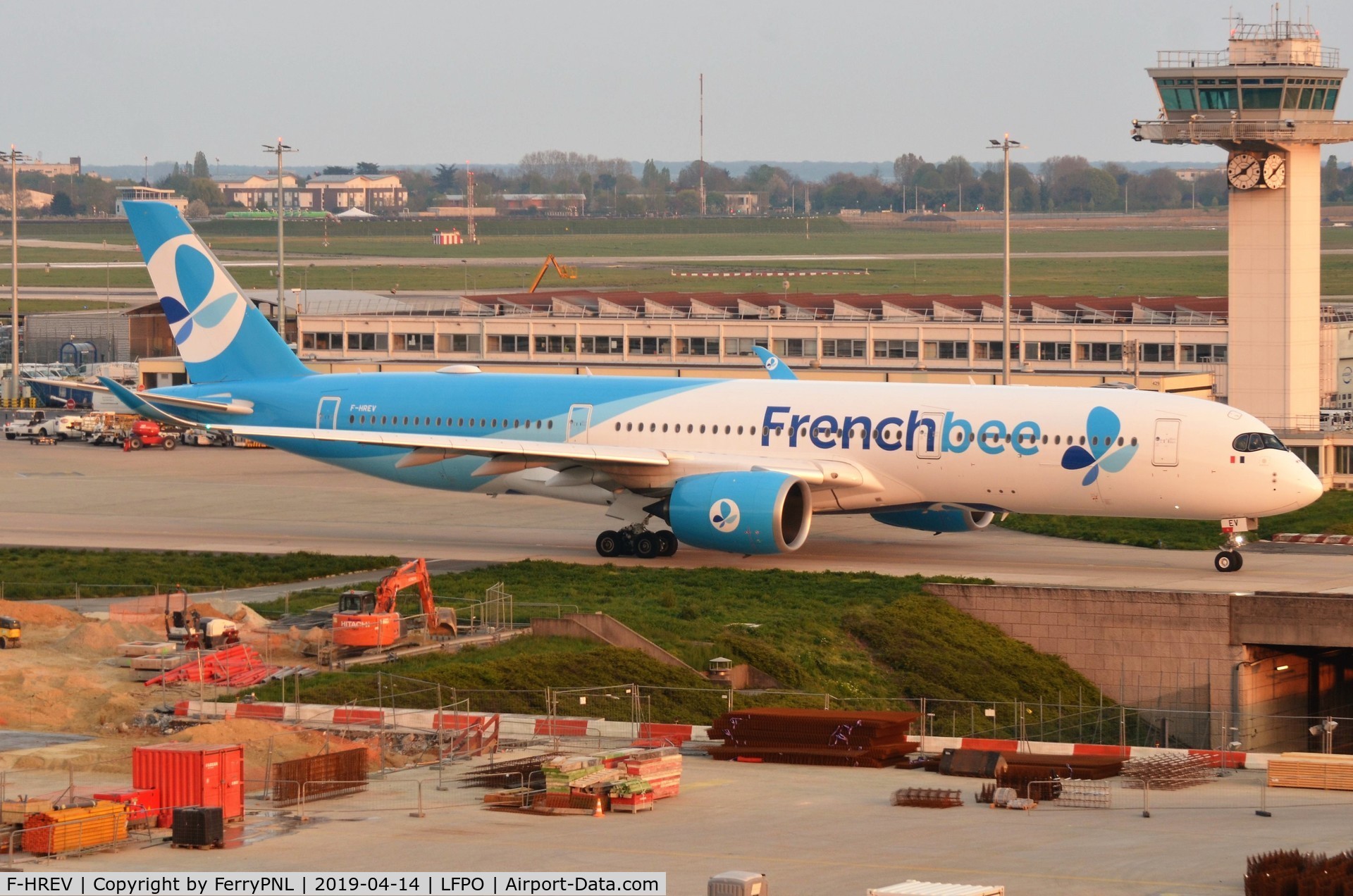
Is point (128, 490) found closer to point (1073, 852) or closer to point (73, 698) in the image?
point (73, 698)

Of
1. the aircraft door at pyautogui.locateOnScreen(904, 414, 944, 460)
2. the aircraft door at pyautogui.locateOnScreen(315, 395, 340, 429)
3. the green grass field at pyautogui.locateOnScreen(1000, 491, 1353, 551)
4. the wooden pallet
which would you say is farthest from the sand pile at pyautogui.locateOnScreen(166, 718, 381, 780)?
the green grass field at pyautogui.locateOnScreen(1000, 491, 1353, 551)

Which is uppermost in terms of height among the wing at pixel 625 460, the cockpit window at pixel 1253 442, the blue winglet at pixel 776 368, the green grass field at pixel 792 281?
the green grass field at pixel 792 281

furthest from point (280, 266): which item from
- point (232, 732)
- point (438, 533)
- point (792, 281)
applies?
point (792, 281)

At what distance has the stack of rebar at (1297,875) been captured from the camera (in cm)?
2098

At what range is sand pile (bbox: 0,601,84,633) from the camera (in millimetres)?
39500

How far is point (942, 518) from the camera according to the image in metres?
48.9

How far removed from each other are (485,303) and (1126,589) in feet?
213

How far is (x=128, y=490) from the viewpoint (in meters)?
61.9

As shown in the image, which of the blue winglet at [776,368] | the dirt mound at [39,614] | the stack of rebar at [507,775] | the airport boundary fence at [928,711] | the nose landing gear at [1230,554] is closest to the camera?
A: the stack of rebar at [507,775]

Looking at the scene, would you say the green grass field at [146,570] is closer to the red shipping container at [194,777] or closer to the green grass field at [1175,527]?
the red shipping container at [194,777]

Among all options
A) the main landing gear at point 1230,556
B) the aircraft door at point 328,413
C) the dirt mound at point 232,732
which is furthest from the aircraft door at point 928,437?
the dirt mound at point 232,732

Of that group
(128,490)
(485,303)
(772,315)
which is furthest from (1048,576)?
(485,303)

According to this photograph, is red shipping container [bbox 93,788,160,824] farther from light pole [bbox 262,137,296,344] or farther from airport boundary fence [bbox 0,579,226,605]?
light pole [bbox 262,137,296,344]

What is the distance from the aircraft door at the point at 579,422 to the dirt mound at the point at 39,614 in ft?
46.4
